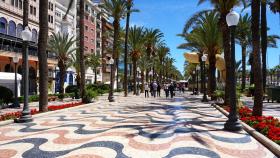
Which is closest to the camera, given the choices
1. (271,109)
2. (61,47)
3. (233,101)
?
(233,101)

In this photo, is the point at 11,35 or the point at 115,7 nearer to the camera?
the point at 115,7

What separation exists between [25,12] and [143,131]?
49.4ft

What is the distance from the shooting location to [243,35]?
147 feet

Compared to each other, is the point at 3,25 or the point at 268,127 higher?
the point at 3,25

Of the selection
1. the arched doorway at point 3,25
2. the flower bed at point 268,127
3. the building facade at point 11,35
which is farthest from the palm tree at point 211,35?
the arched doorway at point 3,25

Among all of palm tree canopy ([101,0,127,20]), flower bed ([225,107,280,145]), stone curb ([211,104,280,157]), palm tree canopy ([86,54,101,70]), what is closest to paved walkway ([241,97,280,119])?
flower bed ([225,107,280,145])

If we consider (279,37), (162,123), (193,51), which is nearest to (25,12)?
(162,123)

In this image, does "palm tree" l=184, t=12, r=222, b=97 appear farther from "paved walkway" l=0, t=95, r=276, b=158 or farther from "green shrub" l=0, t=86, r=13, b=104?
"paved walkway" l=0, t=95, r=276, b=158

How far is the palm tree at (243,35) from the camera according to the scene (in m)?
42.0

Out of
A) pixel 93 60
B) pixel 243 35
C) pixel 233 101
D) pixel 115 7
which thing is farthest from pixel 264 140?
pixel 93 60

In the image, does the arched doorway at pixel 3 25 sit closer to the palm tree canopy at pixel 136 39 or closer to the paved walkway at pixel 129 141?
the palm tree canopy at pixel 136 39

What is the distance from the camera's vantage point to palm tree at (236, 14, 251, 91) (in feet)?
138

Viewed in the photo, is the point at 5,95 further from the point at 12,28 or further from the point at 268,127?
the point at 12,28

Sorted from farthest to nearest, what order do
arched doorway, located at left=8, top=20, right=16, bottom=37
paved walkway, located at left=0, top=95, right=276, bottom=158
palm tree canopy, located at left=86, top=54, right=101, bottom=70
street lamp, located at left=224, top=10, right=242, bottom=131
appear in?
1. palm tree canopy, located at left=86, top=54, right=101, bottom=70
2. arched doorway, located at left=8, top=20, right=16, bottom=37
3. street lamp, located at left=224, top=10, right=242, bottom=131
4. paved walkway, located at left=0, top=95, right=276, bottom=158
